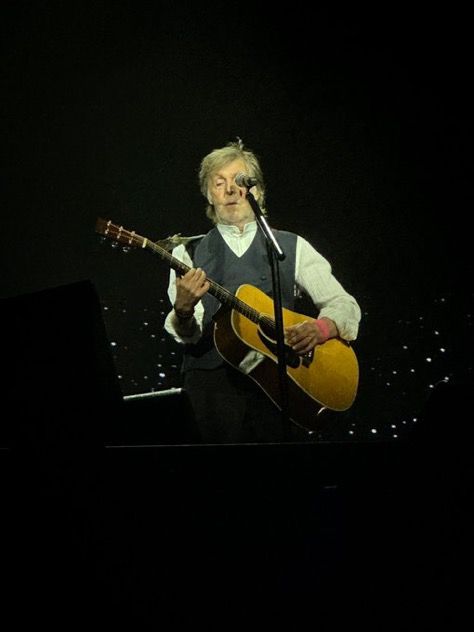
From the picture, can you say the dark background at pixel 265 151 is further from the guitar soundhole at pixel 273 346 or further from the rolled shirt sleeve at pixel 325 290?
the guitar soundhole at pixel 273 346

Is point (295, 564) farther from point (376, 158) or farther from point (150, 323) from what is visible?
point (376, 158)

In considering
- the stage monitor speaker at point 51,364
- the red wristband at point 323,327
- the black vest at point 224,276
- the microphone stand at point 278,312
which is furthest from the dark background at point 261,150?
the stage monitor speaker at point 51,364

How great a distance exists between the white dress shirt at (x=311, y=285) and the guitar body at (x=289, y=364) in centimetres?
14

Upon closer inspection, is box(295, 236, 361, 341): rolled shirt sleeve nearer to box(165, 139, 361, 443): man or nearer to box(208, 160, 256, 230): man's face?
box(165, 139, 361, 443): man

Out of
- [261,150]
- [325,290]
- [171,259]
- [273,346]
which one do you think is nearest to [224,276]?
[171,259]

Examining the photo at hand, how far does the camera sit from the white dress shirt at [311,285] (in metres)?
2.49

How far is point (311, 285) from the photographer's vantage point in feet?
8.47

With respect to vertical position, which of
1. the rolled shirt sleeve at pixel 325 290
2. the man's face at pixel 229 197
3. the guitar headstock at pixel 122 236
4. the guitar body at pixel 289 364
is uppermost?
the man's face at pixel 229 197

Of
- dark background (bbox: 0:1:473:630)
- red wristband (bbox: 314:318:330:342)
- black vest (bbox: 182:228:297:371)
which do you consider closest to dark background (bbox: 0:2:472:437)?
dark background (bbox: 0:1:473:630)

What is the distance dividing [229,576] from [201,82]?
7.93 feet

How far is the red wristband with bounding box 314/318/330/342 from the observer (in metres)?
2.43

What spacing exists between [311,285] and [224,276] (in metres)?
0.37

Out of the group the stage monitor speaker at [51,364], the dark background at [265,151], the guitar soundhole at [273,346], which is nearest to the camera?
the stage monitor speaker at [51,364]

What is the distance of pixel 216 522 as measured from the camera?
90 centimetres
